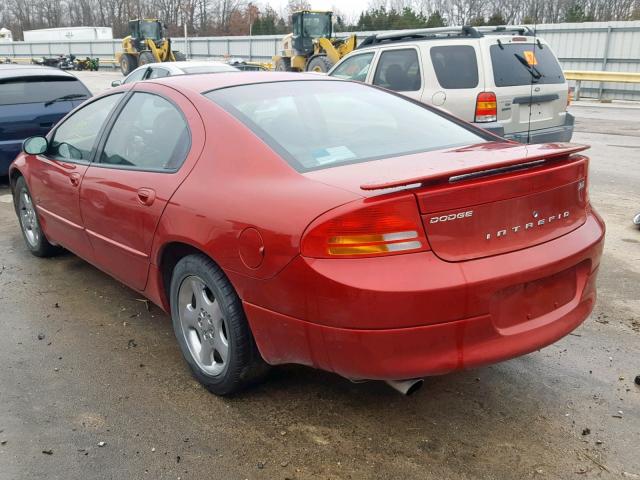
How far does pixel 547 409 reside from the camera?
297cm

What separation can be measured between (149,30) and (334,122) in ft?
98.6

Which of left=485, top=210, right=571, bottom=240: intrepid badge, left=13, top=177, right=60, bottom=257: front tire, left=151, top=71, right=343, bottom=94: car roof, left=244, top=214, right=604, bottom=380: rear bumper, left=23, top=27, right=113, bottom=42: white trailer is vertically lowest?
left=13, top=177, right=60, bottom=257: front tire

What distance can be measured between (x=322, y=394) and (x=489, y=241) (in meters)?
1.23

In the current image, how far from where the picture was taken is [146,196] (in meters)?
3.33

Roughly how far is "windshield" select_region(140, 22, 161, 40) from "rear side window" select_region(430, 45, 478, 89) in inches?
1013

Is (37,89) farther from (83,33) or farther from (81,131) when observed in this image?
(83,33)

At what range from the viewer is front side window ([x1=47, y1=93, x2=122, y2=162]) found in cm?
417

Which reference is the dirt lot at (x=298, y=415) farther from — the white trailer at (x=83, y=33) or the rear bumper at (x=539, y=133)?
the white trailer at (x=83, y=33)

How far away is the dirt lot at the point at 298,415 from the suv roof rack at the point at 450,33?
4.97m

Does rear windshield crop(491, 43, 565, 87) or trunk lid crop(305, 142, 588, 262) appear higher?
rear windshield crop(491, 43, 565, 87)

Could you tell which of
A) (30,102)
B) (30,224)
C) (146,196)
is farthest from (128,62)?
(146,196)

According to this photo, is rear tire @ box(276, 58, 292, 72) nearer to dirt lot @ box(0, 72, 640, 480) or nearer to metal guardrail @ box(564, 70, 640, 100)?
metal guardrail @ box(564, 70, 640, 100)

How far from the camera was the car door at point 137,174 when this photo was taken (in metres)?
3.25

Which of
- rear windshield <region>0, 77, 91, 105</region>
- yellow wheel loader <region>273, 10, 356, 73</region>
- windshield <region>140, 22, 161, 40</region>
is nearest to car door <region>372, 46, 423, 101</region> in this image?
rear windshield <region>0, 77, 91, 105</region>
